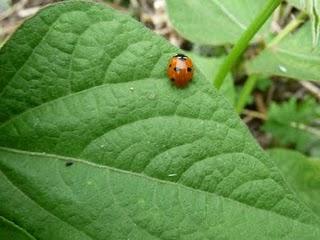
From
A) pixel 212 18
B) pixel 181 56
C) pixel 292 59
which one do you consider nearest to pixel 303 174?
pixel 292 59

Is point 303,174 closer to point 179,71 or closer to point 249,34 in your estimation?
point 249,34

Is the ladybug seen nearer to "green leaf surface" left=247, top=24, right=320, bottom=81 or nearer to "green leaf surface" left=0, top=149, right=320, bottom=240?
"green leaf surface" left=0, top=149, right=320, bottom=240

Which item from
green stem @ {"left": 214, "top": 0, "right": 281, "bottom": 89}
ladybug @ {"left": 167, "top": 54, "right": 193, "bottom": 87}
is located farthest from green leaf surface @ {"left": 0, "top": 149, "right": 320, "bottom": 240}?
green stem @ {"left": 214, "top": 0, "right": 281, "bottom": 89}

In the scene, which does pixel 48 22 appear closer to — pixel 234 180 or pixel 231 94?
pixel 234 180

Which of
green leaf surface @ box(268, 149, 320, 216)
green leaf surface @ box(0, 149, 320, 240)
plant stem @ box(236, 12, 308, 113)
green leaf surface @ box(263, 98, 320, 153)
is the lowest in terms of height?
green leaf surface @ box(263, 98, 320, 153)

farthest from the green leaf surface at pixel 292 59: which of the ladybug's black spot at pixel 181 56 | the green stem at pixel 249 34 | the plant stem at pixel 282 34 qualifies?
the ladybug's black spot at pixel 181 56

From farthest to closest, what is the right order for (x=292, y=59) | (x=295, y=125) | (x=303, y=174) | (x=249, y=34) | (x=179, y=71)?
1. (x=295, y=125)
2. (x=303, y=174)
3. (x=292, y=59)
4. (x=249, y=34)
5. (x=179, y=71)

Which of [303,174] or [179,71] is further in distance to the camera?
[303,174]

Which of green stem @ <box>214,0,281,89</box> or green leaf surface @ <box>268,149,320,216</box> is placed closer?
green stem @ <box>214,0,281,89</box>

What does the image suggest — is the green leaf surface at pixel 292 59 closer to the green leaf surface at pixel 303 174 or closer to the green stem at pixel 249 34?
the green stem at pixel 249 34
